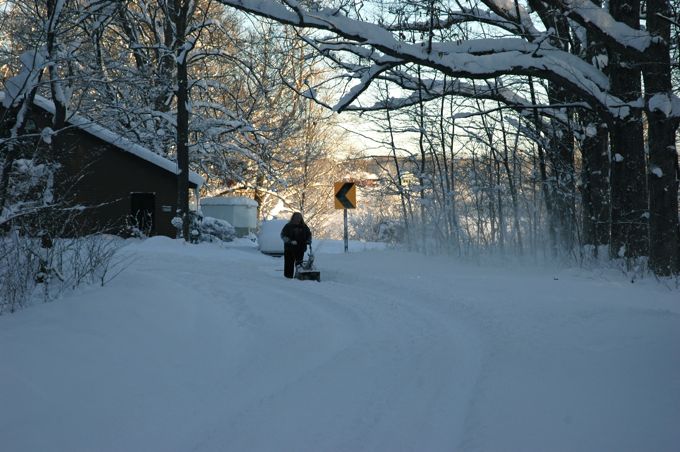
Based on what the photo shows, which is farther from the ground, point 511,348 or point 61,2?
point 61,2

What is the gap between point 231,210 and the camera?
36.6 metres

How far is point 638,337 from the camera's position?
21.0 ft

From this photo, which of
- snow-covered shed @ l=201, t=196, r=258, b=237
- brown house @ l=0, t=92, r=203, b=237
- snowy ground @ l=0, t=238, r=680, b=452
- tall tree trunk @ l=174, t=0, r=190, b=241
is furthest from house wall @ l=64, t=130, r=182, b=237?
snowy ground @ l=0, t=238, r=680, b=452

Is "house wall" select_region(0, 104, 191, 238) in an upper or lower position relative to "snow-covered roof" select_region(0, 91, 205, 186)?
lower

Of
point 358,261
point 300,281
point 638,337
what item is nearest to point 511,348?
point 638,337

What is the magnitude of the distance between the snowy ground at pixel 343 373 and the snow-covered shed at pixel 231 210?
87.3ft

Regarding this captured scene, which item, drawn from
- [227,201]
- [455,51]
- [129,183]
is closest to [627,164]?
[455,51]

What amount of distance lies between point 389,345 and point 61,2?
21.5 feet

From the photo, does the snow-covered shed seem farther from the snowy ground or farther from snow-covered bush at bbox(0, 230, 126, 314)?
the snowy ground

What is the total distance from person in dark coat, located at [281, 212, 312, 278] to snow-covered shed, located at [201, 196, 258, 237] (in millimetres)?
21472

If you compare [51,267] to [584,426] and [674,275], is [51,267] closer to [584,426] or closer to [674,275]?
[584,426]

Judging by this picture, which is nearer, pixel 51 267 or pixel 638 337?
pixel 638 337

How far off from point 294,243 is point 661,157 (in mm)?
7528

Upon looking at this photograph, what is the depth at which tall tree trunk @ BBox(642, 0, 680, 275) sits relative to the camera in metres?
11.5
